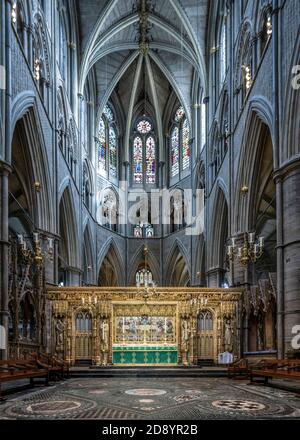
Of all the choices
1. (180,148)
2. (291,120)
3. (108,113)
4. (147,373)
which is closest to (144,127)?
(108,113)

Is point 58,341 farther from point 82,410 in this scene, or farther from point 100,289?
point 82,410

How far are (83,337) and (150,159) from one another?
25.7m

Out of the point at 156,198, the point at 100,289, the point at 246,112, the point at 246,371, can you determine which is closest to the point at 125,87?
the point at 156,198

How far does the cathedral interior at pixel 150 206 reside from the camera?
47.4 feet

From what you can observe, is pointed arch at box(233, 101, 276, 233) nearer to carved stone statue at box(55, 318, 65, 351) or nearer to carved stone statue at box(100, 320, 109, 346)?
carved stone statue at box(100, 320, 109, 346)

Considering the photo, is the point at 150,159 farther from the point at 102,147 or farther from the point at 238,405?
the point at 238,405

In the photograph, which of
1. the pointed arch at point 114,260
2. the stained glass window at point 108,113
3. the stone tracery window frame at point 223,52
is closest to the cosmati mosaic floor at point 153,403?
the stone tracery window frame at point 223,52

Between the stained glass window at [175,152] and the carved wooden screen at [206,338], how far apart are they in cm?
2203

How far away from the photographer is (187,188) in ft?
130

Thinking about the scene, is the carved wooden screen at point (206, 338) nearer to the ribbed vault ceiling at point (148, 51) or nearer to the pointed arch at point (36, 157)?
the pointed arch at point (36, 157)

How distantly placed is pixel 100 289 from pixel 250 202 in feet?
24.5

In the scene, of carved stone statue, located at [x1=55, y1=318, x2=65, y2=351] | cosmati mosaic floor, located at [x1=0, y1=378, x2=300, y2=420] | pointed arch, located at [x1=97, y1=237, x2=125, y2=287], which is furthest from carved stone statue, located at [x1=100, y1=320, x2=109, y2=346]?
pointed arch, located at [x1=97, y1=237, x2=125, y2=287]

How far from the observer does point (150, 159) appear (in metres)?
44.7

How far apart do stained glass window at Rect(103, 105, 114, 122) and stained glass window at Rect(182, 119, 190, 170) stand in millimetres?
6172
